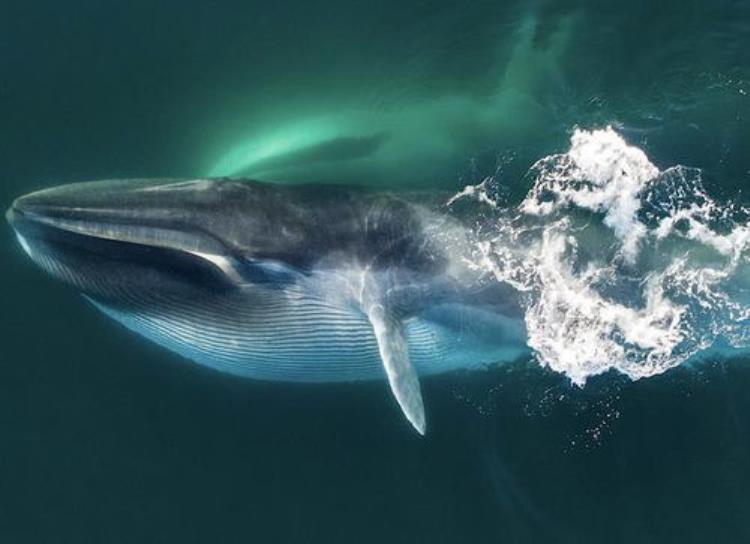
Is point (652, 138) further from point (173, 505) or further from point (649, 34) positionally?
point (173, 505)

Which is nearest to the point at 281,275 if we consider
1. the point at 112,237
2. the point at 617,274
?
the point at 112,237

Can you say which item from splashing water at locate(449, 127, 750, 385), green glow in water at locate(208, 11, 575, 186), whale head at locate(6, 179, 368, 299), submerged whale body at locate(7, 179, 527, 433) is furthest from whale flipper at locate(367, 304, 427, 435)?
green glow in water at locate(208, 11, 575, 186)

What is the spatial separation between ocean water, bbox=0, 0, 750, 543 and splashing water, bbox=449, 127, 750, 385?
0.03 metres

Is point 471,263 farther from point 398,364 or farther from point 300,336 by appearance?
point 300,336

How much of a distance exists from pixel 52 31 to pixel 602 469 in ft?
38.4

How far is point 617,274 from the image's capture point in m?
13.3

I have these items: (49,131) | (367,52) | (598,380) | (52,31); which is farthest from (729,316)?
(52,31)

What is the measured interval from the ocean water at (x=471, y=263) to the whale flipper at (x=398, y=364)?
60.9 inches

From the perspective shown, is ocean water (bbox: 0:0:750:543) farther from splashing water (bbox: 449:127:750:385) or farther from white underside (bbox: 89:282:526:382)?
white underside (bbox: 89:282:526:382)

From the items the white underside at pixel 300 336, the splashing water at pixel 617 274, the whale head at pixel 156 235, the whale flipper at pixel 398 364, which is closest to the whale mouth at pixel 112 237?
the whale head at pixel 156 235

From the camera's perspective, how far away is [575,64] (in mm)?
16172

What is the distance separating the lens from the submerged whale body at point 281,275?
1152 cm

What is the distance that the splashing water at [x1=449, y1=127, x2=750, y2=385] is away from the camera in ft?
43.3

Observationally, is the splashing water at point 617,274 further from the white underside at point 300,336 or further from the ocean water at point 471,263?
the white underside at point 300,336
